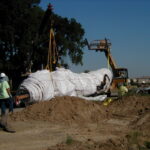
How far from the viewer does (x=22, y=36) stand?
38.8m

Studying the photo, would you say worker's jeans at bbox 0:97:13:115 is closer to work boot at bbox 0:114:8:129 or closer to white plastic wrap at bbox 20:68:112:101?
work boot at bbox 0:114:8:129

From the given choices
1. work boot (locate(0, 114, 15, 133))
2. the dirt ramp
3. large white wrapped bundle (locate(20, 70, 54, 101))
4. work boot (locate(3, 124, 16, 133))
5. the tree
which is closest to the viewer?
work boot (locate(3, 124, 16, 133))

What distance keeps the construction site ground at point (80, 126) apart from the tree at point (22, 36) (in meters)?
22.6

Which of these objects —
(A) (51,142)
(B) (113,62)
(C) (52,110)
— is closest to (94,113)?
(C) (52,110)

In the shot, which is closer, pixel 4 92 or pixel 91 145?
pixel 91 145

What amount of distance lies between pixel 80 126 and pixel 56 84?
9.28 meters

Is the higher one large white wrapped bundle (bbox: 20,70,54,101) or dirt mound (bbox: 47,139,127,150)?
large white wrapped bundle (bbox: 20,70,54,101)

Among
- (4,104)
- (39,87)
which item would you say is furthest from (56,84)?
(4,104)

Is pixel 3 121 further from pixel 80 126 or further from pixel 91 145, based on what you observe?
pixel 91 145

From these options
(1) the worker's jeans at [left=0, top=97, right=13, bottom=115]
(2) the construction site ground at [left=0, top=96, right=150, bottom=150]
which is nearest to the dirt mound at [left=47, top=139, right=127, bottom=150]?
(2) the construction site ground at [left=0, top=96, right=150, bottom=150]

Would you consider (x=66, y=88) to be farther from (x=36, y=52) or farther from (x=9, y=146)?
(x=36, y=52)

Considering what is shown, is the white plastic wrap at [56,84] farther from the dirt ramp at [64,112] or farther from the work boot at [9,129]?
the work boot at [9,129]

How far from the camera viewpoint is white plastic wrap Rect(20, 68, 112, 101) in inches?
793

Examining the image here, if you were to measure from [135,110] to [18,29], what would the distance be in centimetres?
2612
